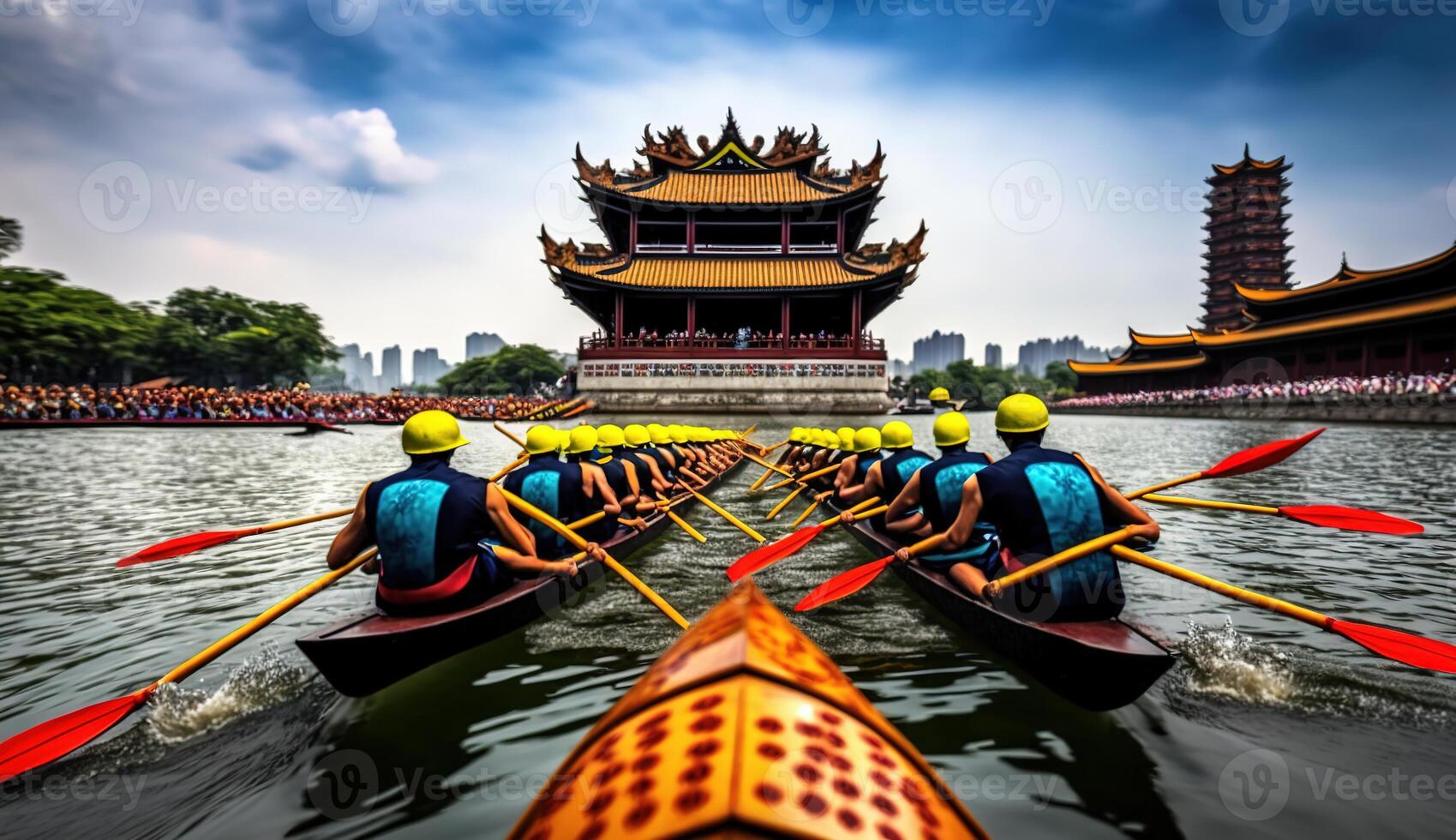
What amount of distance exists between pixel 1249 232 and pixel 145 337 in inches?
3745

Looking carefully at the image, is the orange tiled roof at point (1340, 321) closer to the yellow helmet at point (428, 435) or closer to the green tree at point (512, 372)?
the yellow helmet at point (428, 435)

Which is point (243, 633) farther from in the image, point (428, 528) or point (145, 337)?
point (145, 337)

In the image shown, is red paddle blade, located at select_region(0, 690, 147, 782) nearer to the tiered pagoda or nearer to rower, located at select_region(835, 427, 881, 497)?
rower, located at select_region(835, 427, 881, 497)

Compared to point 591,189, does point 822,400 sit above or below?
below

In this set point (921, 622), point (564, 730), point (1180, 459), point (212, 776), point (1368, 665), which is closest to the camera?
point (212, 776)

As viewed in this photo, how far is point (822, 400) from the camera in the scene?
30.1 metres

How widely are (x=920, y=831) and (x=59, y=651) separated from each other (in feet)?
20.9

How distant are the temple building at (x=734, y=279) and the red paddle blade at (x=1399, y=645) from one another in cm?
2646

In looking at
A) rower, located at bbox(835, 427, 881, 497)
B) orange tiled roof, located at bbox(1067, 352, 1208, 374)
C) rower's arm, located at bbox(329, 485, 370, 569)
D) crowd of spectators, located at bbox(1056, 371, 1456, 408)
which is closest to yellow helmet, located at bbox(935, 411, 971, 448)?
rower, located at bbox(835, 427, 881, 497)

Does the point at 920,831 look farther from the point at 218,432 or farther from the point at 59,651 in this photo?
the point at 218,432

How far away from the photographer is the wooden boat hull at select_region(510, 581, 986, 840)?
3.51ft

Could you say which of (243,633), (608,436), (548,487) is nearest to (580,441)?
(548,487)

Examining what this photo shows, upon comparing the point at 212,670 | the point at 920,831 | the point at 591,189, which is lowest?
the point at 212,670

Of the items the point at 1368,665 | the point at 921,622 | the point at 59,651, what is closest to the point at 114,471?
the point at 59,651
